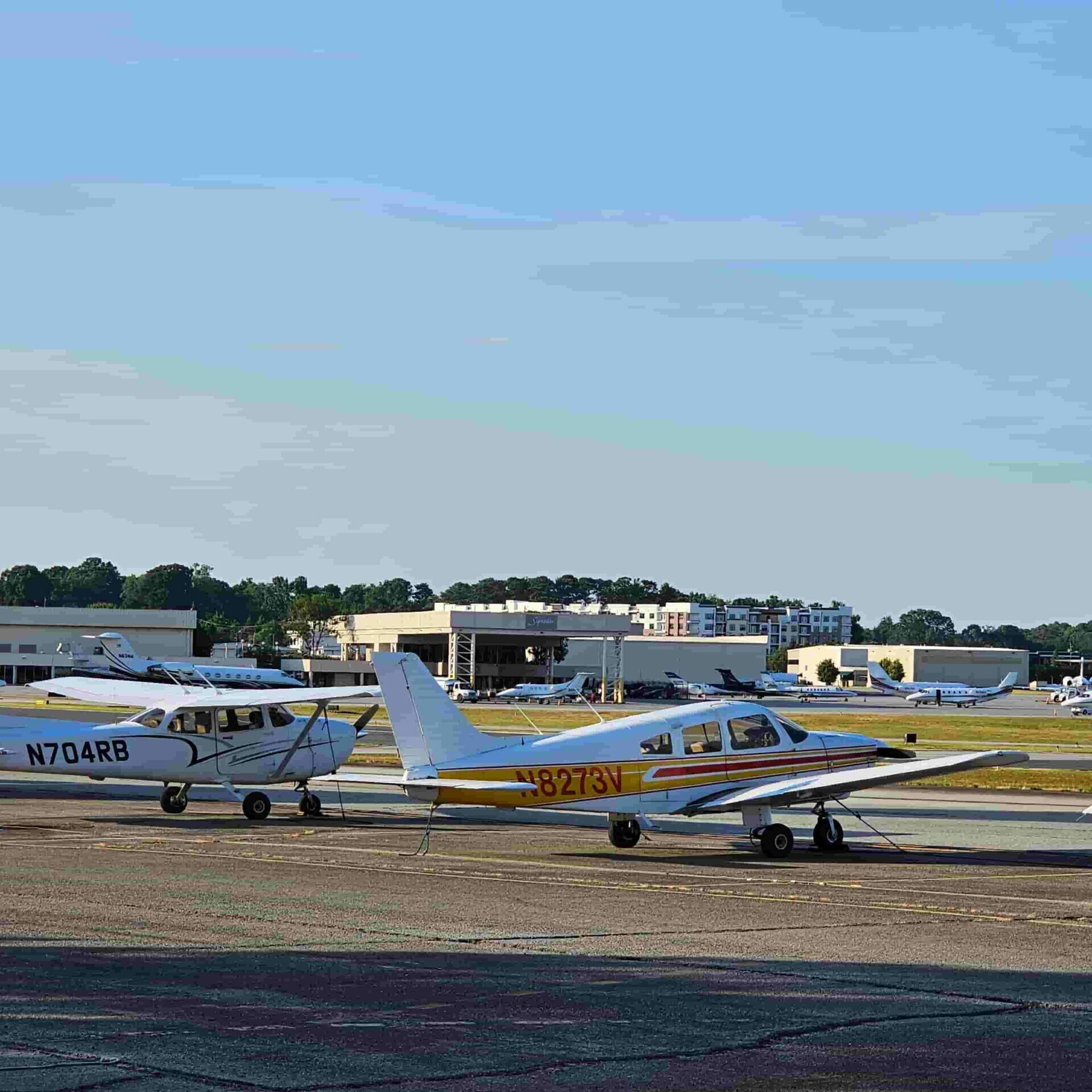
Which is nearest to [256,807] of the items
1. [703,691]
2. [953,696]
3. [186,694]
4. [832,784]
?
[186,694]

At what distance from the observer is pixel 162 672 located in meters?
109

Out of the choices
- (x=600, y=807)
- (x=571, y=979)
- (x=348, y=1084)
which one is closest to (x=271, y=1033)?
(x=348, y=1084)

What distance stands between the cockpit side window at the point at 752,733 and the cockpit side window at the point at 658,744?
1.12m

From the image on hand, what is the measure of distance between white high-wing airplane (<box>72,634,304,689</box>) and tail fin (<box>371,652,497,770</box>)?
2981 inches

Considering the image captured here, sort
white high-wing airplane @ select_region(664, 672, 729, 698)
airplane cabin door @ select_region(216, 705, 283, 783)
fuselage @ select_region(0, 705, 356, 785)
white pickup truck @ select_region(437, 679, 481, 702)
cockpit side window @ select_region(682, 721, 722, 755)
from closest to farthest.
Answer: cockpit side window @ select_region(682, 721, 722, 755) → fuselage @ select_region(0, 705, 356, 785) → airplane cabin door @ select_region(216, 705, 283, 783) → white pickup truck @ select_region(437, 679, 481, 702) → white high-wing airplane @ select_region(664, 672, 729, 698)

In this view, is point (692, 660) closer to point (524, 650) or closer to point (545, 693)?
point (524, 650)

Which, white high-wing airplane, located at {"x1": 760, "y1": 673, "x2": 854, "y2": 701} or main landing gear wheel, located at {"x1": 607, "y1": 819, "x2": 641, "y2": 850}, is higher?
main landing gear wheel, located at {"x1": 607, "y1": 819, "x2": 641, "y2": 850}

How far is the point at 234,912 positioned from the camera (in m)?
15.4

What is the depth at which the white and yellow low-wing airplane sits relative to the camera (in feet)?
70.2

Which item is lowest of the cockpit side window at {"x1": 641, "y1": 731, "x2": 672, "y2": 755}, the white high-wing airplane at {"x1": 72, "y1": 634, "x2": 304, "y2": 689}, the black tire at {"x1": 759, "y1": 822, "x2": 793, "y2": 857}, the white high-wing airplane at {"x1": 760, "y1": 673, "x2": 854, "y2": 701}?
the white high-wing airplane at {"x1": 760, "y1": 673, "x2": 854, "y2": 701}

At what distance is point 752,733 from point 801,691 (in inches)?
5359

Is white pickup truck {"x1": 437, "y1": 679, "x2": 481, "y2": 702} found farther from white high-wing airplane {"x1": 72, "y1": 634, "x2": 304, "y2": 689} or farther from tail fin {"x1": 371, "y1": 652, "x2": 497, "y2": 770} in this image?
tail fin {"x1": 371, "y1": 652, "x2": 497, "y2": 770}

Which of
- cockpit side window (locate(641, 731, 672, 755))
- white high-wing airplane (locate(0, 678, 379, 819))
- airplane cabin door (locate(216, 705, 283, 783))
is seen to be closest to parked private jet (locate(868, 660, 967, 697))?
white high-wing airplane (locate(0, 678, 379, 819))

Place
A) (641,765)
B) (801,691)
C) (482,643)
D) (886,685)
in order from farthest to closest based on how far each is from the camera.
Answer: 1. (801,691)
2. (482,643)
3. (886,685)
4. (641,765)
